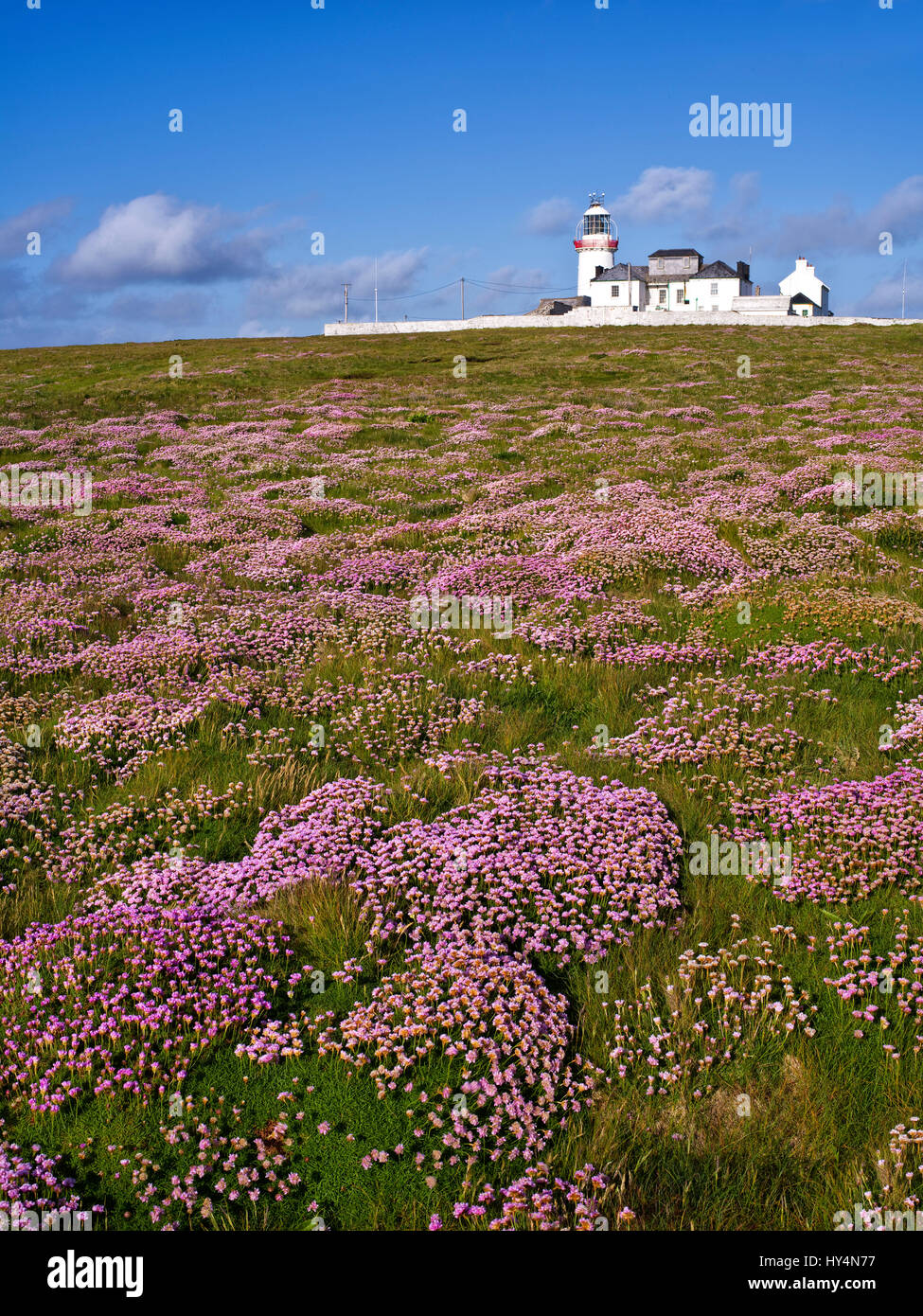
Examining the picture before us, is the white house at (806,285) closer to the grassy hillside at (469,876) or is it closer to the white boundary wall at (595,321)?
the white boundary wall at (595,321)

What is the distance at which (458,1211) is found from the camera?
3791 mm

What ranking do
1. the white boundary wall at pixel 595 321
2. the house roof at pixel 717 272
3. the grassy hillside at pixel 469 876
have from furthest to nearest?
the house roof at pixel 717 272
the white boundary wall at pixel 595 321
the grassy hillside at pixel 469 876

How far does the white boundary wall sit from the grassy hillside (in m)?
97.5

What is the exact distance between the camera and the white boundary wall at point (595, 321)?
10581cm

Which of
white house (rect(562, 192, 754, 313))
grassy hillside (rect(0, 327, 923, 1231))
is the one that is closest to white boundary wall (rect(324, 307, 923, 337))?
white house (rect(562, 192, 754, 313))

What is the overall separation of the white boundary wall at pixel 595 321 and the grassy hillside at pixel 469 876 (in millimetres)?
97504

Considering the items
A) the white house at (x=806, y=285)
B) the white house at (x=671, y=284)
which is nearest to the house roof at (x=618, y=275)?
the white house at (x=671, y=284)

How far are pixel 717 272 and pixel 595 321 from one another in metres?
44.2

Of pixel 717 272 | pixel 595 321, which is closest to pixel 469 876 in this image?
pixel 595 321

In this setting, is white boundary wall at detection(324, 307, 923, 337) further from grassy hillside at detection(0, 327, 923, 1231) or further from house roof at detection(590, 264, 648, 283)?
grassy hillside at detection(0, 327, 923, 1231)

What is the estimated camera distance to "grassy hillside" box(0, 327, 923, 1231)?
422 cm

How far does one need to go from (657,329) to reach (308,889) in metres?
103

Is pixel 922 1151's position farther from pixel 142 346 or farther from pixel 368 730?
pixel 142 346

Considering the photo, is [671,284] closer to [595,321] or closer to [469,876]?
[595,321]
